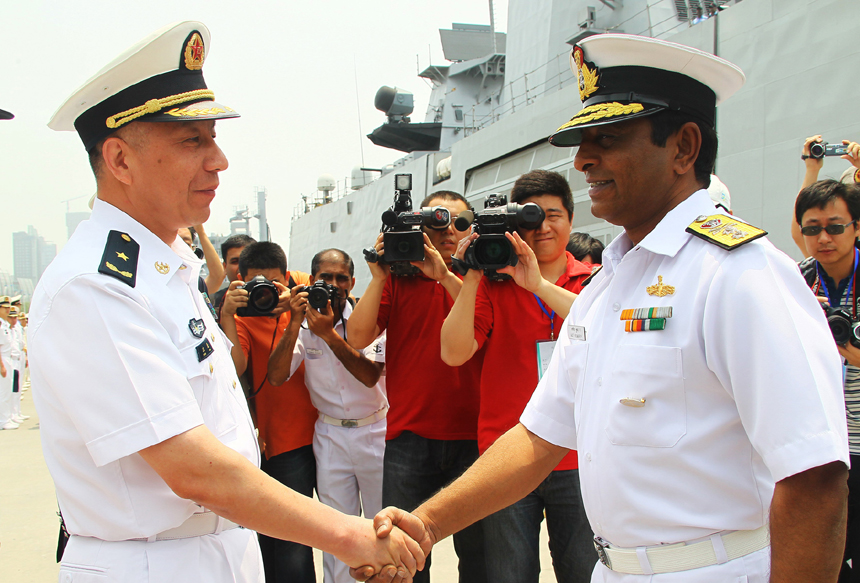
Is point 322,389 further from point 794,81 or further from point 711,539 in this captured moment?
point 794,81

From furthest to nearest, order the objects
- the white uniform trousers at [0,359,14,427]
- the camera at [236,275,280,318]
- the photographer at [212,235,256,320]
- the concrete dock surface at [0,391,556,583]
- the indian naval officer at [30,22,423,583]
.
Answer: the white uniform trousers at [0,359,14,427] < the photographer at [212,235,256,320] < the concrete dock surface at [0,391,556,583] < the camera at [236,275,280,318] < the indian naval officer at [30,22,423,583]

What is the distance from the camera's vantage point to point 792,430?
1013mm

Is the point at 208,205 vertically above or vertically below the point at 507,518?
above

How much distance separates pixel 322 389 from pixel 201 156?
1989 millimetres

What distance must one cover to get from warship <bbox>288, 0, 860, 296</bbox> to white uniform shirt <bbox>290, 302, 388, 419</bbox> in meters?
4.59

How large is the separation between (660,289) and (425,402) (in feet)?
5.90

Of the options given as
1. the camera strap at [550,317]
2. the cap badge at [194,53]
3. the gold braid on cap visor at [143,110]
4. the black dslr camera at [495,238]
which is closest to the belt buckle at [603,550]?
the camera strap at [550,317]

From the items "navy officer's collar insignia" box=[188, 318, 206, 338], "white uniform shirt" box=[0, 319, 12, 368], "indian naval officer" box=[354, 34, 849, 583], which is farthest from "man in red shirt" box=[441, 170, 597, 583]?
"white uniform shirt" box=[0, 319, 12, 368]

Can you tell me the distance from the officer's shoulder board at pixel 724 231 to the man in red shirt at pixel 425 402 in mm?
1673

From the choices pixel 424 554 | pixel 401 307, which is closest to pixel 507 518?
pixel 424 554

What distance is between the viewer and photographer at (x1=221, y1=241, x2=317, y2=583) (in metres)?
3.17

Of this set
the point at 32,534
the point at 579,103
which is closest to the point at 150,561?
the point at 32,534

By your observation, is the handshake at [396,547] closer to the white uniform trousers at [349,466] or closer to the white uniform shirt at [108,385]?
the white uniform shirt at [108,385]

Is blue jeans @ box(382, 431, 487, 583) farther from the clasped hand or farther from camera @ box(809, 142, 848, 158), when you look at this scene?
camera @ box(809, 142, 848, 158)
